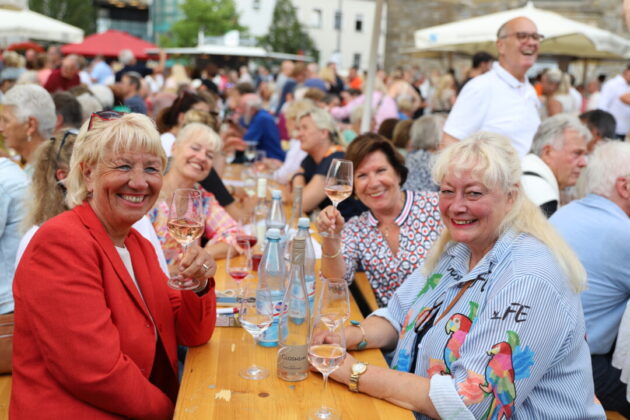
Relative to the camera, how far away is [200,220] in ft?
7.38

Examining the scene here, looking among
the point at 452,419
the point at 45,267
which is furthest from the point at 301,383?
the point at 45,267

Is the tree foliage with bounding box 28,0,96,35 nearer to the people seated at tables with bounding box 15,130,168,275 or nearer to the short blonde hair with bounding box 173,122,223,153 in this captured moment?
the short blonde hair with bounding box 173,122,223,153

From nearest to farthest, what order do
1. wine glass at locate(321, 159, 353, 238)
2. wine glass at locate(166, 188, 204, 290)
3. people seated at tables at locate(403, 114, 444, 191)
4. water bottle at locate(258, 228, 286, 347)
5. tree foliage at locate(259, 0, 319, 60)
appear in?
wine glass at locate(166, 188, 204, 290), water bottle at locate(258, 228, 286, 347), wine glass at locate(321, 159, 353, 238), people seated at tables at locate(403, 114, 444, 191), tree foliage at locate(259, 0, 319, 60)

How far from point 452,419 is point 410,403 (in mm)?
133

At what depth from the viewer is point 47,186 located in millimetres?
2580

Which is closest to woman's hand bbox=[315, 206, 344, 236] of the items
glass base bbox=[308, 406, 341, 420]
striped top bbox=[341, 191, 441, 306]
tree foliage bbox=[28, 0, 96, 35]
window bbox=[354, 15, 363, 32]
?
striped top bbox=[341, 191, 441, 306]

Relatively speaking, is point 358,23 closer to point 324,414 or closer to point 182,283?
point 182,283

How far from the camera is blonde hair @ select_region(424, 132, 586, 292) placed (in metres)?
2.12

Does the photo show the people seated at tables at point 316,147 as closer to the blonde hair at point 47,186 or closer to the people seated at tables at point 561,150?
the people seated at tables at point 561,150

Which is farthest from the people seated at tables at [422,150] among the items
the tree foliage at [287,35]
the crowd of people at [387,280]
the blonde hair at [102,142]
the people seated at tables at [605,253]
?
the tree foliage at [287,35]

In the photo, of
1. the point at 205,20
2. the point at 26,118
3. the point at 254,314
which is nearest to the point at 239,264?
the point at 254,314

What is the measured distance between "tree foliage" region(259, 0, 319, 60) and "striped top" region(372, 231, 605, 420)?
2043 inches

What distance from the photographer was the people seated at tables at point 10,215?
293cm

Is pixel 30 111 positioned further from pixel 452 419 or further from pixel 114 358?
pixel 452 419
